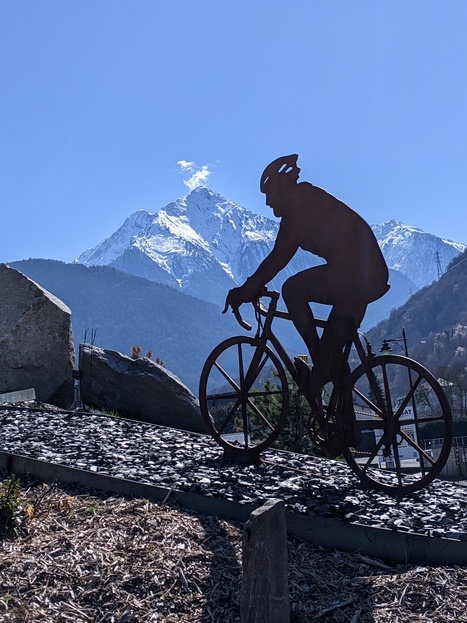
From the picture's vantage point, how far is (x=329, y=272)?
22.7 feet

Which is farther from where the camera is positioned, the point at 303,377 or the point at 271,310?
the point at 271,310

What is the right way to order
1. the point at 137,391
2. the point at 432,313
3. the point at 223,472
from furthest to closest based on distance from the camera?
the point at 432,313 → the point at 137,391 → the point at 223,472

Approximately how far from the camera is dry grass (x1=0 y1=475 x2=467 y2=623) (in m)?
4.12

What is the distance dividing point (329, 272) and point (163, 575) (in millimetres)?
3514

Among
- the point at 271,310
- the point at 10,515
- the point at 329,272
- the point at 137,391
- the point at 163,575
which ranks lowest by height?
the point at 163,575

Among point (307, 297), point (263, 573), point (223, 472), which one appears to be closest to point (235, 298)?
point (307, 297)

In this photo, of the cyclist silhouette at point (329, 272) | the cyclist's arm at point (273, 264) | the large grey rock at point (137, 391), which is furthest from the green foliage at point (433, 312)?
the cyclist silhouette at point (329, 272)

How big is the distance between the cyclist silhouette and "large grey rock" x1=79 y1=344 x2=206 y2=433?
215 inches

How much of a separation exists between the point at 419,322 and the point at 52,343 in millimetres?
176169

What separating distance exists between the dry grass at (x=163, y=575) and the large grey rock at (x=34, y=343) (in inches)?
288

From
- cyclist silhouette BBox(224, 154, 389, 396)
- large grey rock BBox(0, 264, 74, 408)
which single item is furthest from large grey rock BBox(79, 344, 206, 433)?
cyclist silhouette BBox(224, 154, 389, 396)

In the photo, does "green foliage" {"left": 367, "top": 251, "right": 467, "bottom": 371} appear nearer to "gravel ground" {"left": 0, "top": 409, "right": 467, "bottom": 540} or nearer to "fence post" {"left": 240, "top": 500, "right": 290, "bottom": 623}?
"gravel ground" {"left": 0, "top": 409, "right": 467, "bottom": 540}

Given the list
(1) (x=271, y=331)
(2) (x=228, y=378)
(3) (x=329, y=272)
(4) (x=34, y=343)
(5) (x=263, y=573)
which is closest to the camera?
(5) (x=263, y=573)

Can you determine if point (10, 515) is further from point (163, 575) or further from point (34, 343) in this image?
point (34, 343)
